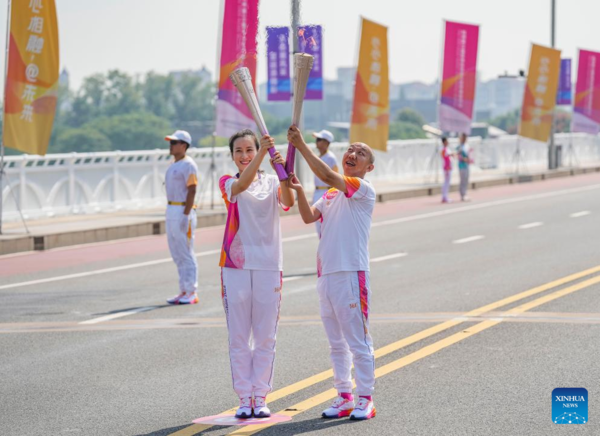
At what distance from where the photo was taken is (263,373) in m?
6.99

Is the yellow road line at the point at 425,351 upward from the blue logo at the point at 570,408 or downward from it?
downward

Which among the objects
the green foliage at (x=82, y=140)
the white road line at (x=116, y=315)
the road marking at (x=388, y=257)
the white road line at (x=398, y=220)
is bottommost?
the green foliage at (x=82, y=140)

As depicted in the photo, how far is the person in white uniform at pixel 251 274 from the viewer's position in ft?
22.6

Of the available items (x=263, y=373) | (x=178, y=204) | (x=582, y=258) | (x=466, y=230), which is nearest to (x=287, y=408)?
(x=263, y=373)

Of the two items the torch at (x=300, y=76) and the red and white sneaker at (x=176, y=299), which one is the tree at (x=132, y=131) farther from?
the torch at (x=300, y=76)

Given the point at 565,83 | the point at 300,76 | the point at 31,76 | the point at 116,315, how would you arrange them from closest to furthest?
→ the point at 300,76
the point at 116,315
the point at 31,76
the point at 565,83

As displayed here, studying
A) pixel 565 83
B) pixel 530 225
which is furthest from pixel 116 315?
pixel 565 83

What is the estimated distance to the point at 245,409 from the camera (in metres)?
6.97

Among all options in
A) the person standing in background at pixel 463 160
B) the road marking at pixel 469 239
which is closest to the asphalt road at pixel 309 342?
the road marking at pixel 469 239

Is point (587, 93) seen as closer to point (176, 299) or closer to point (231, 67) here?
point (231, 67)

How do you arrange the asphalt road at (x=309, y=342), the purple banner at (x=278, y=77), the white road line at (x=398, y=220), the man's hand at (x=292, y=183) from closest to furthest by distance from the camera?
the man's hand at (x=292, y=183), the asphalt road at (x=309, y=342), the white road line at (x=398, y=220), the purple banner at (x=278, y=77)

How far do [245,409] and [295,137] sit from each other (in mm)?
1716

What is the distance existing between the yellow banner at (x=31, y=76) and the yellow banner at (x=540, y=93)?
23159 millimetres

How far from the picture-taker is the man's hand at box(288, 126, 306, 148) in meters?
6.51
